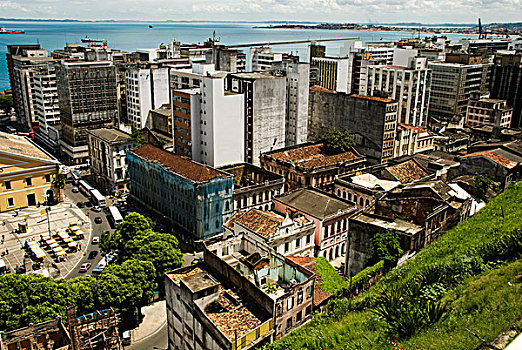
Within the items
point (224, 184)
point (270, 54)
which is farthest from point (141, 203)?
point (270, 54)

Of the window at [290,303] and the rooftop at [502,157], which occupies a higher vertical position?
the rooftop at [502,157]

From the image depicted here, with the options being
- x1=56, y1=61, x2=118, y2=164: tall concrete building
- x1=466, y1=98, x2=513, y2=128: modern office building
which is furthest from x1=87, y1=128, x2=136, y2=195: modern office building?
x1=466, y1=98, x2=513, y2=128: modern office building

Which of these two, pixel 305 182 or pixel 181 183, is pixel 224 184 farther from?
pixel 305 182

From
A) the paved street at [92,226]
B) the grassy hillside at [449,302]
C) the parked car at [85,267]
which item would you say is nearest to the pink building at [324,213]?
the grassy hillside at [449,302]

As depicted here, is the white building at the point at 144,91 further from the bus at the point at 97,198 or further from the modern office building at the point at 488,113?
the modern office building at the point at 488,113

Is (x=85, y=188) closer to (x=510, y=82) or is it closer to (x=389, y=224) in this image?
(x=389, y=224)

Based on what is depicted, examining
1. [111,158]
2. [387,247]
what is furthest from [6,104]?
[387,247]
